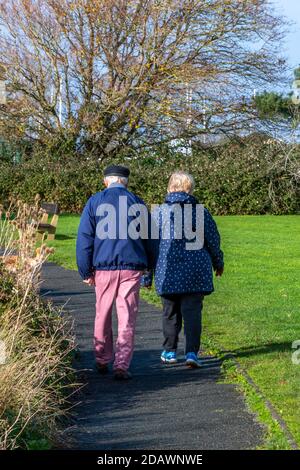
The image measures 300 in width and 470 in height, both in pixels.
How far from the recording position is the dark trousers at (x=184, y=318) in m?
8.56

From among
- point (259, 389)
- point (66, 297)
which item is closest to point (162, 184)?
point (66, 297)

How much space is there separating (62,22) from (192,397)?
28304 millimetres

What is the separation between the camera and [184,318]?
865cm

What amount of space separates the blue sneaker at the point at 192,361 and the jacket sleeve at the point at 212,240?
81cm

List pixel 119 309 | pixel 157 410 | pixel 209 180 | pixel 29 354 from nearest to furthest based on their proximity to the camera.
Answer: pixel 29 354 → pixel 157 410 → pixel 119 309 → pixel 209 180

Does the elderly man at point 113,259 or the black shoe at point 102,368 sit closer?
the elderly man at point 113,259

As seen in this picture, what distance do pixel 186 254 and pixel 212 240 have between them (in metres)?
0.26

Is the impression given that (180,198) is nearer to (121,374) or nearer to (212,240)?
(212,240)

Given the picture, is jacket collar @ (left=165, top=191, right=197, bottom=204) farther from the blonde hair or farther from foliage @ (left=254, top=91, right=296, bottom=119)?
foliage @ (left=254, top=91, right=296, bottom=119)

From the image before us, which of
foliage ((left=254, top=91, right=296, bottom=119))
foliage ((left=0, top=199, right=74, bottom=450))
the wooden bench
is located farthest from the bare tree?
foliage ((left=0, top=199, right=74, bottom=450))

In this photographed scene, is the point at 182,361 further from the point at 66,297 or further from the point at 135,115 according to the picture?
the point at 135,115

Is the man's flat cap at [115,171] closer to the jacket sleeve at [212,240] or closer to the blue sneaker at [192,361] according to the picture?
the jacket sleeve at [212,240]

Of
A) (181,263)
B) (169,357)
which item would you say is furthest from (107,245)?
(169,357)

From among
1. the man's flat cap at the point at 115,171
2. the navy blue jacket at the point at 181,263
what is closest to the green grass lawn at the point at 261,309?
the navy blue jacket at the point at 181,263
